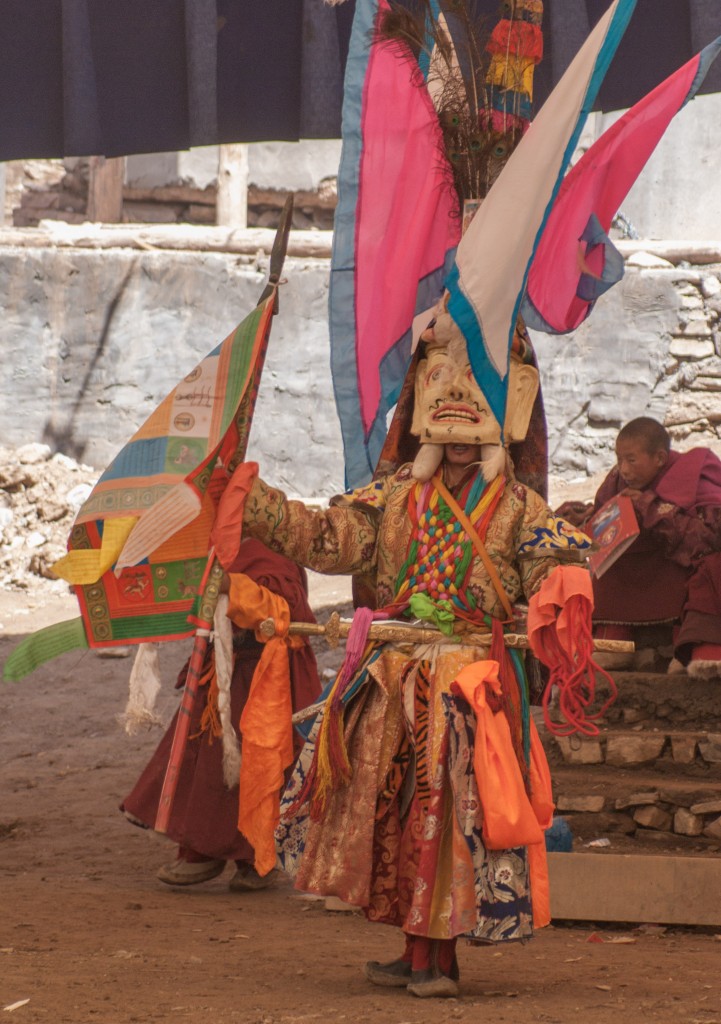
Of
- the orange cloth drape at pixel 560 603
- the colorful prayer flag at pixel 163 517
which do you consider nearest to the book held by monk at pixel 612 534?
the orange cloth drape at pixel 560 603

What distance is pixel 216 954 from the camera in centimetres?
427

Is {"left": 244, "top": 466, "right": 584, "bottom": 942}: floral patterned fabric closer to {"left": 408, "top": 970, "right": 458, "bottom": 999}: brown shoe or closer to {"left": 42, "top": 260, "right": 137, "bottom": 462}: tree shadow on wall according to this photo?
{"left": 408, "top": 970, "right": 458, "bottom": 999}: brown shoe

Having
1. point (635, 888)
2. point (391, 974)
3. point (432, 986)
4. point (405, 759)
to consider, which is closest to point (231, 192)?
point (635, 888)

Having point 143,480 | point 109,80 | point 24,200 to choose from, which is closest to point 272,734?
point 143,480

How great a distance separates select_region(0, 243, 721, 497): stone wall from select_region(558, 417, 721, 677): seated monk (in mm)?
5414

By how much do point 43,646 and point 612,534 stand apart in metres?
1.64

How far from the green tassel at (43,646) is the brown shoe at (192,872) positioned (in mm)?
1798

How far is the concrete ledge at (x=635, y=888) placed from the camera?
198 inches

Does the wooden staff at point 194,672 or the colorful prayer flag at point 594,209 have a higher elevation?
the colorful prayer flag at point 594,209

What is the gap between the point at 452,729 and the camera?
365 centimetres

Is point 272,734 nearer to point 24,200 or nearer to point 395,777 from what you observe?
point 395,777

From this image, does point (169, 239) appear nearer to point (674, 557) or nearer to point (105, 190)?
point (105, 190)

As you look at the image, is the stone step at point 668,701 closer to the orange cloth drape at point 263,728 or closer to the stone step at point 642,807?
the stone step at point 642,807

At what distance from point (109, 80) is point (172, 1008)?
14.2 ft
